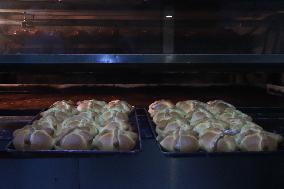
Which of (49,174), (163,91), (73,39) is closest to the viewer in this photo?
(49,174)

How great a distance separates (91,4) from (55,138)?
0.64 m

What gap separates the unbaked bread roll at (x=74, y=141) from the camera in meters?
1.37

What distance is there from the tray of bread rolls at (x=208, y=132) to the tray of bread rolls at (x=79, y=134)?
0.11m

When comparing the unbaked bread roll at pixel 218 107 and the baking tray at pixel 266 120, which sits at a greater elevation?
the unbaked bread roll at pixel 218 107

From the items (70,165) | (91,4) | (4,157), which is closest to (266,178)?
(70,165)

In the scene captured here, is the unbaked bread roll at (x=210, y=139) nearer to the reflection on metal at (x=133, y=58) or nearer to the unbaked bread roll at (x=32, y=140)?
the reflection on metal at (x=133, y=58)

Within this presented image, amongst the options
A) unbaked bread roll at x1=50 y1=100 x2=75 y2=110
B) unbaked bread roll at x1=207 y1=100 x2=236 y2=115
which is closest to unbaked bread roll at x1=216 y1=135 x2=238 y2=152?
unbaked bread roll at x1=207 y1=100 x2=236 y2=115

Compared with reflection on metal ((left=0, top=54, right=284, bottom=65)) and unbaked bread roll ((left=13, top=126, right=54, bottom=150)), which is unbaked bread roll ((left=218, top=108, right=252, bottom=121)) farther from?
unbaked bread roll ((left=13, top=126, right=54, bottom=150))

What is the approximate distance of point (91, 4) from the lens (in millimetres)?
1717

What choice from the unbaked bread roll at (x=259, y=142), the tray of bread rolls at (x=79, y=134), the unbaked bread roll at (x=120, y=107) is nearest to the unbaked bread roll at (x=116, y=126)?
the tray of bread rolls at (x=79, y=134)

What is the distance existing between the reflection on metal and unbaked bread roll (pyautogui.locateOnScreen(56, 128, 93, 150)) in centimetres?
Answer: 28

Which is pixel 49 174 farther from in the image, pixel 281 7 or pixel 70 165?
pixel 281 7

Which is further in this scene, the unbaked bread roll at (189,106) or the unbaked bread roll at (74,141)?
the unbaked bread roll at (189,106)

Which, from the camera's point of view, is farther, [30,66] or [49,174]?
[30,66]
